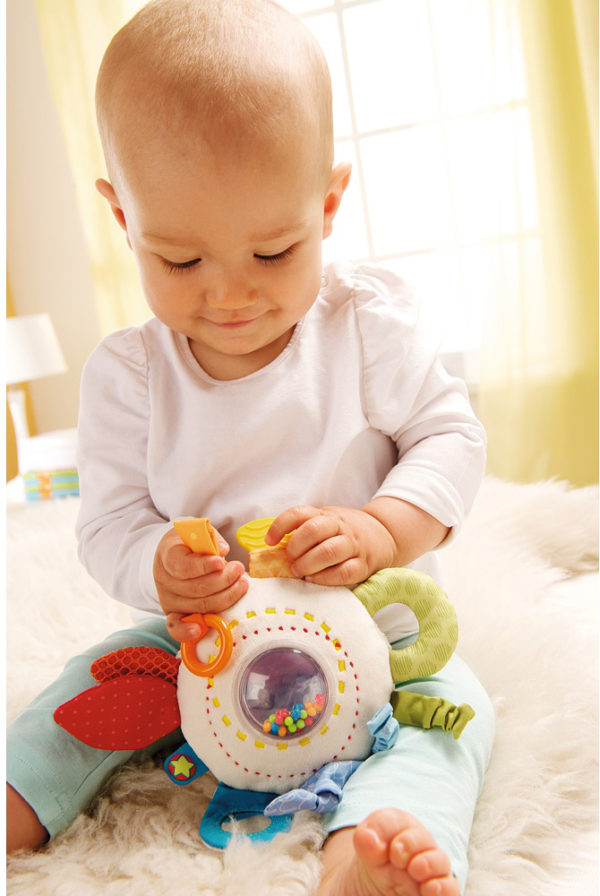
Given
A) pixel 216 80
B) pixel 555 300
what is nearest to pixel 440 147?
pixel 555 300

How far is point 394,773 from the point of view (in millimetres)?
669

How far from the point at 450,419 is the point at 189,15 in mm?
449

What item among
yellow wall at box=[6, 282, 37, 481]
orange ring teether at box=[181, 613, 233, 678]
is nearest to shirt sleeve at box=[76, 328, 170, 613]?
orange ring teether at box=[181, 613, 233, 678]

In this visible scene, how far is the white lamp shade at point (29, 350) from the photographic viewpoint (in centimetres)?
240

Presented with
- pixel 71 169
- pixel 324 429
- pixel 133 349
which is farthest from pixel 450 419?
pixel 71 169

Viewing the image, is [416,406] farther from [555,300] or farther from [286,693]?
[555,300]

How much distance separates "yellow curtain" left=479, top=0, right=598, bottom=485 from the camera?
2.16 metres

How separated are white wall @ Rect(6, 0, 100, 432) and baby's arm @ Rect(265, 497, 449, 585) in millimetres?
2313

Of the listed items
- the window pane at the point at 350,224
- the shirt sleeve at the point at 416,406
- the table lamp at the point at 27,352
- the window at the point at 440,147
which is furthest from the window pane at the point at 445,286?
the shirt sleeve at the point at 416,406

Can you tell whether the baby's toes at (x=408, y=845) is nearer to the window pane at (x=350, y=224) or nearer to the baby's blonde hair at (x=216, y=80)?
the baby's blonde hair at (x=216, y=80)

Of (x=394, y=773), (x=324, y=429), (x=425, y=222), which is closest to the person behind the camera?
(x=394, y=773)

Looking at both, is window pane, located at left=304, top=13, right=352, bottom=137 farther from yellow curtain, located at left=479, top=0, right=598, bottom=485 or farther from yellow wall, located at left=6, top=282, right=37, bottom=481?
yellow wall, located at left=6, top=282, right=37, bottom=481

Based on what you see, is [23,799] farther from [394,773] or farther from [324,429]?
[324,429]

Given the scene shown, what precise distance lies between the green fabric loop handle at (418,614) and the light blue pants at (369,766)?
49 millimetres
